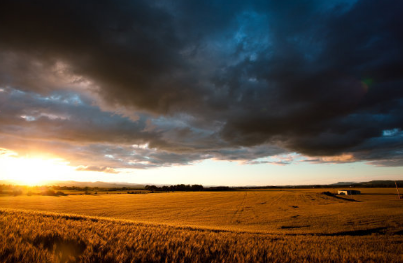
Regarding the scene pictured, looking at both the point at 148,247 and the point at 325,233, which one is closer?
the point at 148,247

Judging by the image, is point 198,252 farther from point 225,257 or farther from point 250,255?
point 250,255

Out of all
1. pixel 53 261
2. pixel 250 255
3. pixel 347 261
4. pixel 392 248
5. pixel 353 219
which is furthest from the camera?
pixel 353 219


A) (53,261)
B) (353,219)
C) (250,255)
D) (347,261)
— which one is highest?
(53,261)

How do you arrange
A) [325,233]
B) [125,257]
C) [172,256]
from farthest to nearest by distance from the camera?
1. [325,233]
2. [172,256]
3. [125,257]

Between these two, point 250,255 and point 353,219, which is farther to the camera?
point 353,219

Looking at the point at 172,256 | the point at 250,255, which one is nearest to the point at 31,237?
the point at 172,256

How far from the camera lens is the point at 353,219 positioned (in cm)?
2522

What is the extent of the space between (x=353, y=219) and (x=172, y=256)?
98.2 ft

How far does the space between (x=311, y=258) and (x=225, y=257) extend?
2.37 m

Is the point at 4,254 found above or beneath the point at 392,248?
above

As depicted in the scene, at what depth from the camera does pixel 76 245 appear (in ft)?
15.5

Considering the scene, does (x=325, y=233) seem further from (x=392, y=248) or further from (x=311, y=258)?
(x=311, y=258)

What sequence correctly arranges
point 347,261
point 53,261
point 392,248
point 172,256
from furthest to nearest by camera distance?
point 392,248, point 347,261, point 172,256, point 53,261

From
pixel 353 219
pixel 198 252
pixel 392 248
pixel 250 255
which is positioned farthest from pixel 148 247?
pixel 353 219
